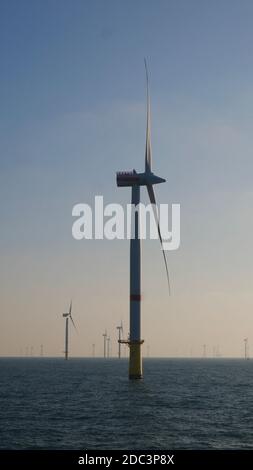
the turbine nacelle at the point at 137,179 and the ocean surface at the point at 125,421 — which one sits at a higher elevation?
the turbine nacelle at the point at 137,179

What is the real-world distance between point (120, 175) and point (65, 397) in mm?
46566

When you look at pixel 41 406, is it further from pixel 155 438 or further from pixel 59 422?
pixel 155 438

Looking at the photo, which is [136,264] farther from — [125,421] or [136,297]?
[125,421]

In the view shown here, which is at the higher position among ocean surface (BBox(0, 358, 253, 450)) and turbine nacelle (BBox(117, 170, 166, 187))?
turbine nacelle (BBox(117, 170, 166, 187))

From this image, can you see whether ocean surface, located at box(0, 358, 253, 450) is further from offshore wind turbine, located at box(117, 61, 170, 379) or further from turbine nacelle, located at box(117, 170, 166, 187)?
turbine nacelle, located at box(117, 170, 166, 187)

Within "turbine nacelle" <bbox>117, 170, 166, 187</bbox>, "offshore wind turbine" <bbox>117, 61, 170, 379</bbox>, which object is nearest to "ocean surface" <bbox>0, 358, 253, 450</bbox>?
"offshore wind turbine" <bbox>117, 61, 170, 379</bbox>

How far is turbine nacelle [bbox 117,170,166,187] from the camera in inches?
4865

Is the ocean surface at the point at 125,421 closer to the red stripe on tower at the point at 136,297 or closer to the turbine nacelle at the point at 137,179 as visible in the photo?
the red stripe on tower at the point at 136,297

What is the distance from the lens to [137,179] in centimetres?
12344

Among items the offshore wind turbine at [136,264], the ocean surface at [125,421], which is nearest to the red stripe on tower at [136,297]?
the offshore wind turbine at [136,264]

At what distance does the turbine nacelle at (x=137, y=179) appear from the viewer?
123562 mm

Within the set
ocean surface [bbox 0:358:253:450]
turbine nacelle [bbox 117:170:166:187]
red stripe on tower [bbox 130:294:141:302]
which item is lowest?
ocean surface [bbox 0:358:253:450]

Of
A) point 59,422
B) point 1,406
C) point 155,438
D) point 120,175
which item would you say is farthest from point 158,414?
point 120,175
